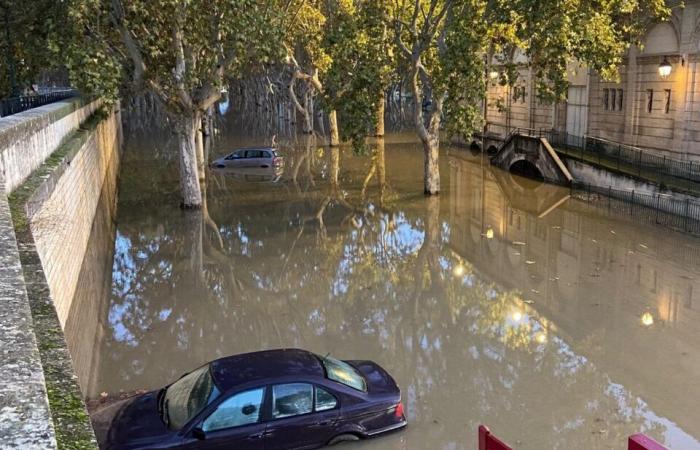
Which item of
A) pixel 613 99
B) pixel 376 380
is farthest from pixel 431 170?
pixel 376 380

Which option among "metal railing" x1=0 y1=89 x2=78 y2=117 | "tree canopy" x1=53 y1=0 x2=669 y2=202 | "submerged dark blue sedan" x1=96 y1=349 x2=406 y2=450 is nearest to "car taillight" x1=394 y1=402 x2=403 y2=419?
"submerged dark blue sedan" x1=96 y1=349 x2=406 y2=450

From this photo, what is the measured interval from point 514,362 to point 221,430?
18.7 ft

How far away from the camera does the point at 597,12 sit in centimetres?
2395

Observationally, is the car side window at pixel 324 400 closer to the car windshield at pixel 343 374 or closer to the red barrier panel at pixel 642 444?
the car windshield at pixel 343 374

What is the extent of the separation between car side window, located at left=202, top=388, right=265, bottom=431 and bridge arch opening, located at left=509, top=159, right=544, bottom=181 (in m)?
24.6

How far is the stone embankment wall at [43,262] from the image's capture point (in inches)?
115

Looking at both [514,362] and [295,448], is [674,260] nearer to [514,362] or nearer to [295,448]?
[514,362]

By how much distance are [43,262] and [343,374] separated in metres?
4.58

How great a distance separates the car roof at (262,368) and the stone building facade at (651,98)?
19566mm

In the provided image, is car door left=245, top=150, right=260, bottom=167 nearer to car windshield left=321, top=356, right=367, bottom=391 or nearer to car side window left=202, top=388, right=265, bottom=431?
car windshield left=321, top=356, right=367, bottom=391

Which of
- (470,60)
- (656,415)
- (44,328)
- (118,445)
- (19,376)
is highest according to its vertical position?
(470,60)

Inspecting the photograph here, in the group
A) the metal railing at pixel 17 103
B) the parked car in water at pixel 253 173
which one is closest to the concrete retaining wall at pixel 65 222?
the metal railing at pixel 17 103

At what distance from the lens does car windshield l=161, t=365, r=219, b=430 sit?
24.7ft

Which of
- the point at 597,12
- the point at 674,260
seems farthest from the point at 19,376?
the point at 597,12
